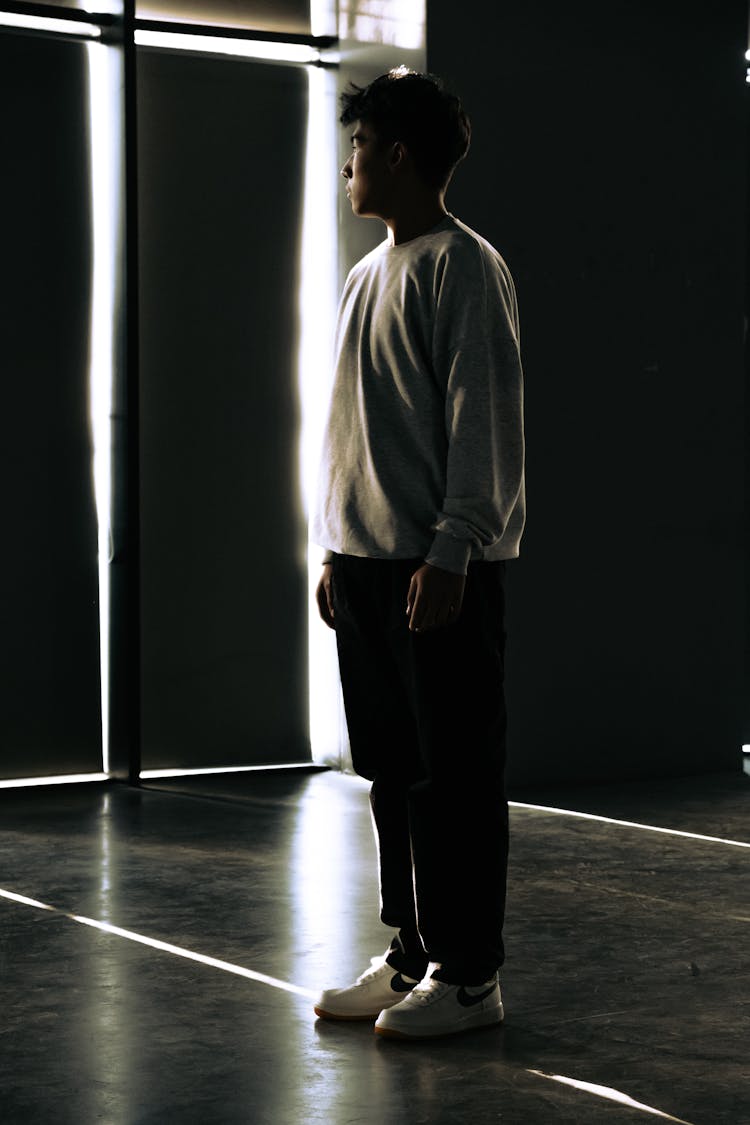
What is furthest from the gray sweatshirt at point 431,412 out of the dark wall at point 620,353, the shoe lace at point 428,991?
the dark wall at point 620,353

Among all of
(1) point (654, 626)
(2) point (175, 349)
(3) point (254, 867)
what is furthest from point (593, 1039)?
(2) point (175, 349)

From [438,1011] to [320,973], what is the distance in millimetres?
415

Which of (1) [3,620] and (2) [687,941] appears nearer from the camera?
(2) [687,941]

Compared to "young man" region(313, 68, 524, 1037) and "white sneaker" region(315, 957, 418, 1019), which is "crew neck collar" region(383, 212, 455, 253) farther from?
"white sneaker" region(315, 957, 418, 1019)

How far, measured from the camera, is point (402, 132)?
2227 mm

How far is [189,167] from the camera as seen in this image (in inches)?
180

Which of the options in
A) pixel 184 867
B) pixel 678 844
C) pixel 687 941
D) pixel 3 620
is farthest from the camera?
pixel 3 620

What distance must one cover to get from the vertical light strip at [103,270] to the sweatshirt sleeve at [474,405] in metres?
2.49

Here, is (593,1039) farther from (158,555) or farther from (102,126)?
(102,126)

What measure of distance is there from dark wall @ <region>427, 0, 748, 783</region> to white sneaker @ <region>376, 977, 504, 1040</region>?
→ 2.09 m

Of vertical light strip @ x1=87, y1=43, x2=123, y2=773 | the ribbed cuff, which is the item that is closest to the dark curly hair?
the ribbed cuff

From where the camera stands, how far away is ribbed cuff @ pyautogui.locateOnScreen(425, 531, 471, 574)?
2078 millimetres

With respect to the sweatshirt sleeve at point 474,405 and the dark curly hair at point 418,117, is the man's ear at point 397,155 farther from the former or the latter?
the sweatshirt sleeve at point 474,405

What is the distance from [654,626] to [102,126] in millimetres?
2212
